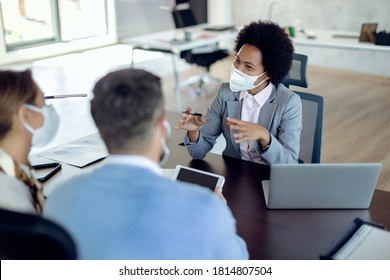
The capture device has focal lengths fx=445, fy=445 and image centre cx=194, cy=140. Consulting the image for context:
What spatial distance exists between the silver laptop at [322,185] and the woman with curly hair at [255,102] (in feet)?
1.27

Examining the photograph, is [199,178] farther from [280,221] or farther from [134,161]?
[134,161]

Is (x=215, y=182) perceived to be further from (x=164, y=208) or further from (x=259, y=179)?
(x=164, y=208)

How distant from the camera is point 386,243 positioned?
4.09ft

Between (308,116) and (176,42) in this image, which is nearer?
(308,116)

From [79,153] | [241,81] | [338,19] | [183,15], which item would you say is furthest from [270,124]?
[338,19]

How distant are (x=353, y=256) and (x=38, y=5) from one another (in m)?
5.87

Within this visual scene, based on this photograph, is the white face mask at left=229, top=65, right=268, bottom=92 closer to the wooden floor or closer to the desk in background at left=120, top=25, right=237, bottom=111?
the wooden floor

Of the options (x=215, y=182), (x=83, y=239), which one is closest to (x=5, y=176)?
(x=83, y=239)

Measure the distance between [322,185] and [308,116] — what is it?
0.90 metres

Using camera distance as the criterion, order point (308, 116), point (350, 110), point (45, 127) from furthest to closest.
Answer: point (350, 110) < point (308, 116) < point (45, 127)

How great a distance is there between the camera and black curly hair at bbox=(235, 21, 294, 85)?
195 centimetres

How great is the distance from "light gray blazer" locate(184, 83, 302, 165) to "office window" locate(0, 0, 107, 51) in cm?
463

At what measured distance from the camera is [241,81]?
1980 millimetres

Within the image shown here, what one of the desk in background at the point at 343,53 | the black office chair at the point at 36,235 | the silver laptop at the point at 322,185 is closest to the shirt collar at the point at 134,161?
the black office chair at the point at 36,235
